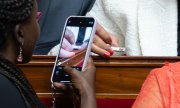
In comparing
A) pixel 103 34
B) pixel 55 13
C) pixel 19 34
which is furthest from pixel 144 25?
pixel 19 34

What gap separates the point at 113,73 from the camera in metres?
1.27

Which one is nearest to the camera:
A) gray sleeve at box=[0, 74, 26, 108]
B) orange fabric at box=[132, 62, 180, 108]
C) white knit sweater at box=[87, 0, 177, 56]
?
gray sleeve at box=[0, 74, 26, 108]

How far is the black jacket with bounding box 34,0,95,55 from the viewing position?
4.91ft

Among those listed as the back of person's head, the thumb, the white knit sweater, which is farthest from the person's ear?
the white knit sweater

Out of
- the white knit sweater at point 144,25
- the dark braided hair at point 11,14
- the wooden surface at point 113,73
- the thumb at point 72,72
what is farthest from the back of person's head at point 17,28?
the white knit sweater at point 144,25

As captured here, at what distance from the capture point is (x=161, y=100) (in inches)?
42.2

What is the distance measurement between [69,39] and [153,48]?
0.33 m

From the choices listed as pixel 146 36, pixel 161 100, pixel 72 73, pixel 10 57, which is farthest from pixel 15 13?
pixel 146 36

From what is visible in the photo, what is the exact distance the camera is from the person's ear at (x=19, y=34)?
0.89 meters

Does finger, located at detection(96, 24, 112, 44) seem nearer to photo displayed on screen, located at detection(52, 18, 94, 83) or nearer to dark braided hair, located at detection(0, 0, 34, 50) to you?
photo displayed on screen, located at detection(52, 18, 94, 83)

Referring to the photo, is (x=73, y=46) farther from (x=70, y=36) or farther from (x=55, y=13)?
(x=55, y=13)

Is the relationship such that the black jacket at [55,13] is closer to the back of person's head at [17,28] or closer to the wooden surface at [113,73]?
the wooden surface at [113,73]

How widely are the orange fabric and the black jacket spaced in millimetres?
470

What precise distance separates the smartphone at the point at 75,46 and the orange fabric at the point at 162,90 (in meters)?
0.19
